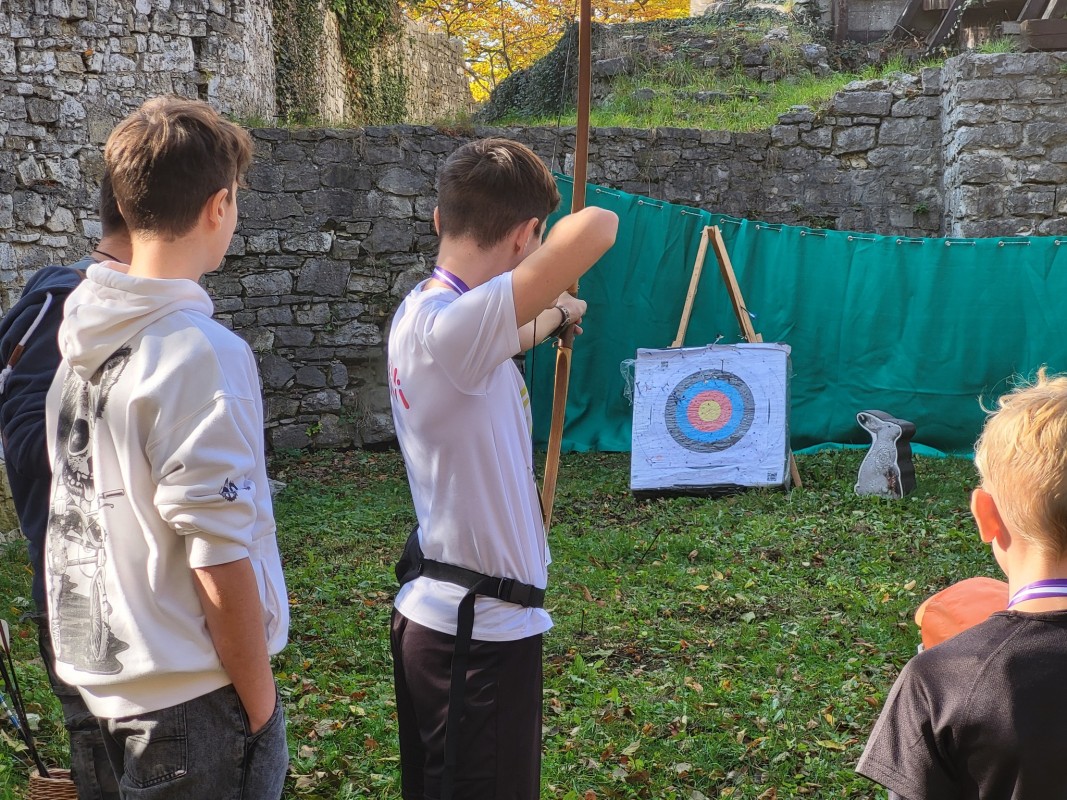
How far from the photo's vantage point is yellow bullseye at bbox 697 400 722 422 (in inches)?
253

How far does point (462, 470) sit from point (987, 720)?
81 centimetres

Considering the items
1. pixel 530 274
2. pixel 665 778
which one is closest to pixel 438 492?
pixel 530 274

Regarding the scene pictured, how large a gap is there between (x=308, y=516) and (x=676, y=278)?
3193mm

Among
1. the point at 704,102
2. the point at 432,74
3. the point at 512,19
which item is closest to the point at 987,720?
the point at 704,102

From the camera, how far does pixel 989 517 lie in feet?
4.22

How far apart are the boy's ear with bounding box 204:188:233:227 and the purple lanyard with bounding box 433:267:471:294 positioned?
0.35 meters

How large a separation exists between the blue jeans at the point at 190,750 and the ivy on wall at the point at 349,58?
24.9 ft

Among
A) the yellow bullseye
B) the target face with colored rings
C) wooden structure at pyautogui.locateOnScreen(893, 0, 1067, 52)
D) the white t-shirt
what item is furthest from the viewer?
wooden structure at pyautogui.locateOnScreen(893, 0, 1067, 52)

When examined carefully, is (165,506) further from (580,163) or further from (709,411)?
(709,411)

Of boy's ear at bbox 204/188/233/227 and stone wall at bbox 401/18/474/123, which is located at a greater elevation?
stone wall at bbox 401/18/474/123

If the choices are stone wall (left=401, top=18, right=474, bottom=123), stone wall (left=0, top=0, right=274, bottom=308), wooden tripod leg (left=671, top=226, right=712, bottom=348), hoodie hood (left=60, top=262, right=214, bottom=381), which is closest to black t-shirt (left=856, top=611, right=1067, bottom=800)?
hoodie hood (left=60, top=262, right=214, bottom=381)

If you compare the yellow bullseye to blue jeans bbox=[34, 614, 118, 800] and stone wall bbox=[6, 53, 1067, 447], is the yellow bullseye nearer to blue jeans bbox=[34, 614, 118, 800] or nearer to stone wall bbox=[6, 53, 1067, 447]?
stone wall bbox=[6, 53, 1067, 447]

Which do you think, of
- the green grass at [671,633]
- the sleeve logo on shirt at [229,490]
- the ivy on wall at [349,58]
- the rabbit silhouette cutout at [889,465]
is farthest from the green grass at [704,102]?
the sleeve logo on shirt at [229,490]

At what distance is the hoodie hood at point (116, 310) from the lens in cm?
131
